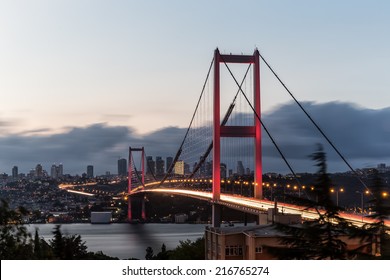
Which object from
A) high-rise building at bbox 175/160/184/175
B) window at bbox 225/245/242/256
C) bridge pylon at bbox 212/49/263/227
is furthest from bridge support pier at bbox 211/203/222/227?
high-rise building at bbox 175/160/184/175

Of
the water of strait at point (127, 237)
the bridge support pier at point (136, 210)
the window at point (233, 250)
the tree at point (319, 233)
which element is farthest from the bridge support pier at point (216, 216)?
the bridge support pier at point (136, 210)

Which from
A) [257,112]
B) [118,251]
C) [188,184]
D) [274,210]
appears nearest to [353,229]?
[274,210]

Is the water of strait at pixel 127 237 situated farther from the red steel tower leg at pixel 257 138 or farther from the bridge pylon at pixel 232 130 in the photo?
the red steel tower leg at pixel 257 138

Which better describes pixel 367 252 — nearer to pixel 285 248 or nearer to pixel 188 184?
pixel 285 248

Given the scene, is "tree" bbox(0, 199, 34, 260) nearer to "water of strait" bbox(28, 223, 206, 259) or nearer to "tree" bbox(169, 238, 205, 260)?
"tree" bbox(169, 238, 205, 260)

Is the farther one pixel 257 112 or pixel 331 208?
pixel 257 112
